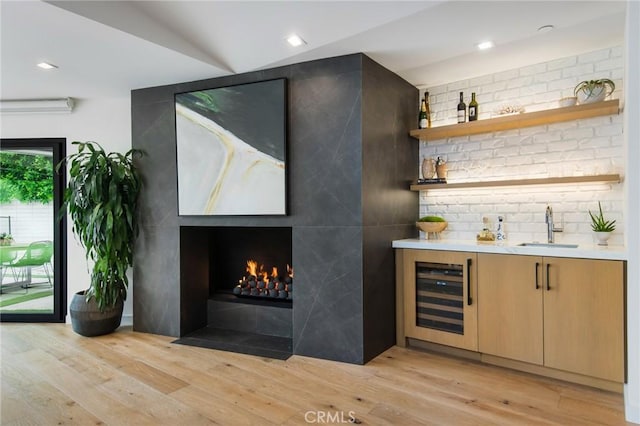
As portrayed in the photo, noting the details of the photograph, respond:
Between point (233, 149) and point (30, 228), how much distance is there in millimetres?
2846

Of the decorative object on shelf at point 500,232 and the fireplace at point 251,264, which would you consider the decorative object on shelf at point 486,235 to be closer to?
the decorative object on shelf at point 500,232

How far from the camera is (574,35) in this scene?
8.85 feet

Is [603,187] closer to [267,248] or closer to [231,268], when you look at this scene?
[267,248]

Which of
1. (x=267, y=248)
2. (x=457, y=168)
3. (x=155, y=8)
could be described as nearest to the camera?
(x=155, y=8)

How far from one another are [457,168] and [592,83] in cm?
120

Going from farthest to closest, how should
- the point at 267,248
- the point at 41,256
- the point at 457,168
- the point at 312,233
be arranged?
the point at 41,256
the point at 267,248
the point at 457,168
the point at 312,233

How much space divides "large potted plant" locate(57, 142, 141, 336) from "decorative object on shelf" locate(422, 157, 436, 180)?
285 cm

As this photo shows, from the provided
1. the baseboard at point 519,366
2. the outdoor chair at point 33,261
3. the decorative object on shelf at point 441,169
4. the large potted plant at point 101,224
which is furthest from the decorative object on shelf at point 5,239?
the decorative object on shelf at point 441,169

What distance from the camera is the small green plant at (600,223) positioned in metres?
2.79

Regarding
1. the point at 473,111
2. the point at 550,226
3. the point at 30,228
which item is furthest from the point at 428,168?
the point at 30,228

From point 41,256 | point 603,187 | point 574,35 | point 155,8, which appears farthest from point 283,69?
point 41,256

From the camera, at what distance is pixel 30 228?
173 inches

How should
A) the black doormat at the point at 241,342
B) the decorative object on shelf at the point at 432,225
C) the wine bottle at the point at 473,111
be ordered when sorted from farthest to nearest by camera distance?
the decorative object on shelf at the point at 432,225 → the wine bottle at the point at 473,111 → the black doormat at the point at 241,342

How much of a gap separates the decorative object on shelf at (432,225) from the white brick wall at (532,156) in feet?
0.47
